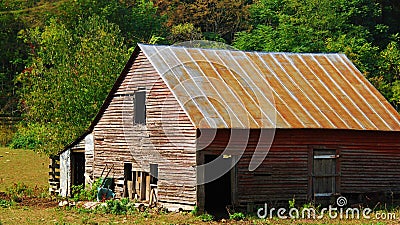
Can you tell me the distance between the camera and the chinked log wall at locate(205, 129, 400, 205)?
92.7 feet

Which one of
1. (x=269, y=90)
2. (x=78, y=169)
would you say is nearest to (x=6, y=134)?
→ (x=78, y=169)

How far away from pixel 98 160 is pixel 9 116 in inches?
1256

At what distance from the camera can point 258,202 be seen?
1125 inches

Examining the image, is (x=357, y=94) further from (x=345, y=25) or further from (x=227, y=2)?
(x=227, y=2)

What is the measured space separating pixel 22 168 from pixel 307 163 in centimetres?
1858

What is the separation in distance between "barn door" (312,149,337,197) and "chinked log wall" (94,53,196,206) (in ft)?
16.0

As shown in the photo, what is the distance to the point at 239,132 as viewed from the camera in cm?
2789

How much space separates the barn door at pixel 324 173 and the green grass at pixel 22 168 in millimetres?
13914

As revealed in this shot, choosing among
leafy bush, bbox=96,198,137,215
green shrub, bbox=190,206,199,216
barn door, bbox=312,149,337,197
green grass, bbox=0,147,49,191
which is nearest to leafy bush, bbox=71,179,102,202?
leafy bush, bbox=96,198,137,215

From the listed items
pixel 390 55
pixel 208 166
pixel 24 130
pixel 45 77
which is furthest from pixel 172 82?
pixel 390 55

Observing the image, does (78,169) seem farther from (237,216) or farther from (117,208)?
(237,216)

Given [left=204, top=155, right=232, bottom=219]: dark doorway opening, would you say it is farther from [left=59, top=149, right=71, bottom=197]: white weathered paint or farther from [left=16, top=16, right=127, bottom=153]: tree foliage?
[left=16, top=16, right=127, bottom=153]: tree foliage

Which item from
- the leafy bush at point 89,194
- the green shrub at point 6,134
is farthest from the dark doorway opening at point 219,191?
the green shrub at point 6,134

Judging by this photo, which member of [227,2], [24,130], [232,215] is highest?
[227,2]
